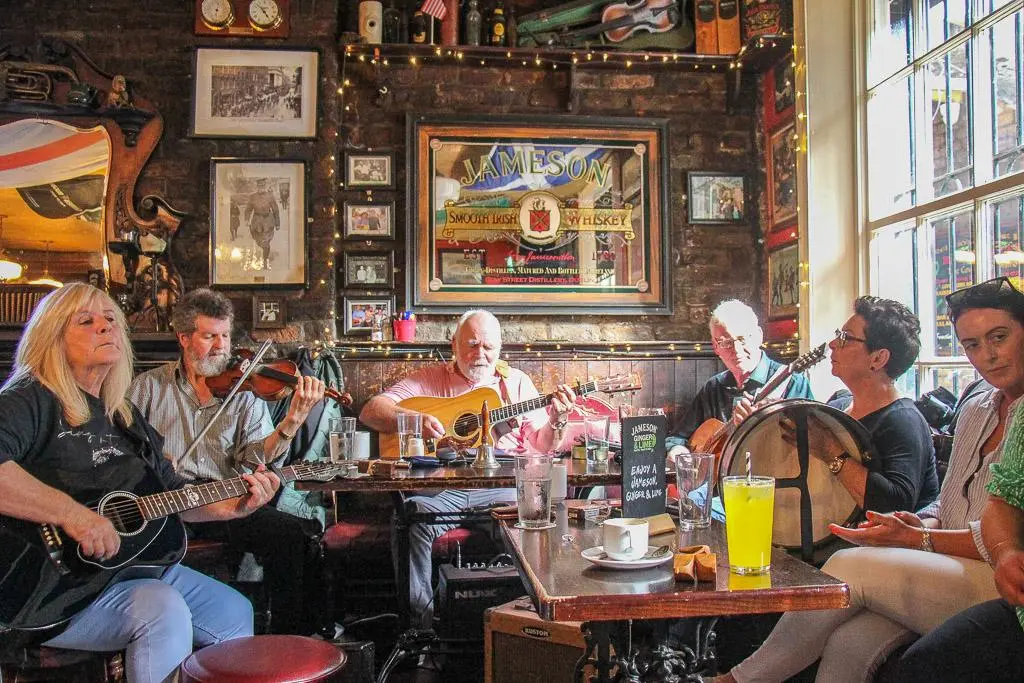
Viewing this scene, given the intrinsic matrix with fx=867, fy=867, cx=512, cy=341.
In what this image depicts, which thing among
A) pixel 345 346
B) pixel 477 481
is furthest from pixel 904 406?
pixel 345 346

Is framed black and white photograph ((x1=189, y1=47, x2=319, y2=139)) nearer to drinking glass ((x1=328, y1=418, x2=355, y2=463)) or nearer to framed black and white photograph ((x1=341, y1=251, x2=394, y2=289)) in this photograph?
framed black and white photograph ((x1=341, y1=251, x2=394, y2=289))

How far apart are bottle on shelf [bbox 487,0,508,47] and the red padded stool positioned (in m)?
3.60

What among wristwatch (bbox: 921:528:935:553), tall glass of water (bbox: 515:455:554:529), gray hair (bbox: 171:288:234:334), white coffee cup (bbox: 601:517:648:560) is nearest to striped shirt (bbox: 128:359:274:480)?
gray hair (bbox: 171:288:234:334)

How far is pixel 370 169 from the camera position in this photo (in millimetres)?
4762

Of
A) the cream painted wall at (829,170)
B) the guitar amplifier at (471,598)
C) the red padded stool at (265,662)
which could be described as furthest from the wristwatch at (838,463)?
the cream painted wall at (829,170)

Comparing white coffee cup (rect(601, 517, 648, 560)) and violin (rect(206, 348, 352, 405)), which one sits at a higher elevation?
violin (rect(206, 348, 352, 405))

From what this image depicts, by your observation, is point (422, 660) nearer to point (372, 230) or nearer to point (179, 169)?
point (372, 230)

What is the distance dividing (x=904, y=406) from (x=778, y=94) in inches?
104

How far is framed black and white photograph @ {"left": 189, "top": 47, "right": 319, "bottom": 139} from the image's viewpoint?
15.0 ft

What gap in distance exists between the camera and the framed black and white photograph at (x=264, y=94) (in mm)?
4574

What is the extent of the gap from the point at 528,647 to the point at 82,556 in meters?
1.16

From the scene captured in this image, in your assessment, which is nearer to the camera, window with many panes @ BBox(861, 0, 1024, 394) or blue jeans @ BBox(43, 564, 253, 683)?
blue jeans @ BBox(43, 564, 253, 683)

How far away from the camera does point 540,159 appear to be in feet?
16.0

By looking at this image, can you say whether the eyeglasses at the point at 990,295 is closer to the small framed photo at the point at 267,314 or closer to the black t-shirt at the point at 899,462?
the black t-shirt at the point at 899,462
